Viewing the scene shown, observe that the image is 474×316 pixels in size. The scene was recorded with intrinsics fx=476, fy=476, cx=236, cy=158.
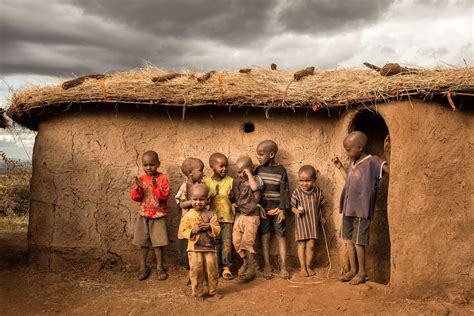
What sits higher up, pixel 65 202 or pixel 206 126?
pixel 206 126

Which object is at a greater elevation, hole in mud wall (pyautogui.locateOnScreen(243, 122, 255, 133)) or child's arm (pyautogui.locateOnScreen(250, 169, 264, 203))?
hole in mud wall (pyautogui.locateOnScreen(243, 122, 255, 133))

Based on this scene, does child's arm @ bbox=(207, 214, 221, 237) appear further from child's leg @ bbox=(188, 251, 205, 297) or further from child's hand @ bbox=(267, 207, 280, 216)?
child's hand @ bbox=(267, 207, 280, 216)

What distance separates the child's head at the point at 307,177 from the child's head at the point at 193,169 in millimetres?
1296

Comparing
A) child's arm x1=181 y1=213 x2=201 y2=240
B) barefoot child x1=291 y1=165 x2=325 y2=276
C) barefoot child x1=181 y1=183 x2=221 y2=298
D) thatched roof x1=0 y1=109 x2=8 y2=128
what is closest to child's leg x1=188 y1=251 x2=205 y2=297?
barefoot child x1=181 y1=183 x2=221 y2=298

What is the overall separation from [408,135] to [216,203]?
2486mm

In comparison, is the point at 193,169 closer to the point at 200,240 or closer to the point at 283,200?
the point at 200,240

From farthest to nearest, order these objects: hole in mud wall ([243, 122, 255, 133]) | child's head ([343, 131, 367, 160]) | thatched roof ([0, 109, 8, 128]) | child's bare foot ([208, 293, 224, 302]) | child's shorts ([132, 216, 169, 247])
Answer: thatched roof ([0, 109, 8, 128])
hole in mud wall ([243, 122, 255, 133])
child's shorts ([132, 216, 169, 247])
child's head ([343, 131, 367, 160])
child's bare foot ([208, 293, 224, 302])

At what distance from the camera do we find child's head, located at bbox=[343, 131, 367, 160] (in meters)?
5.79

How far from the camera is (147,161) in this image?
239 inches

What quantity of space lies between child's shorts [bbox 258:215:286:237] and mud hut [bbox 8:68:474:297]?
0.29 metres

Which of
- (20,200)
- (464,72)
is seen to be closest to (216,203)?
(464,72)

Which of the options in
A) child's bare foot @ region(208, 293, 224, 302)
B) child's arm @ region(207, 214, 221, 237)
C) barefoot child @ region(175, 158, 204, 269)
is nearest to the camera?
child's arm @ region(207, 214, 221, 237)

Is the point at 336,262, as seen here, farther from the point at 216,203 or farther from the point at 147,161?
the point at 147,161

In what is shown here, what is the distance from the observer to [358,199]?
5.74m
